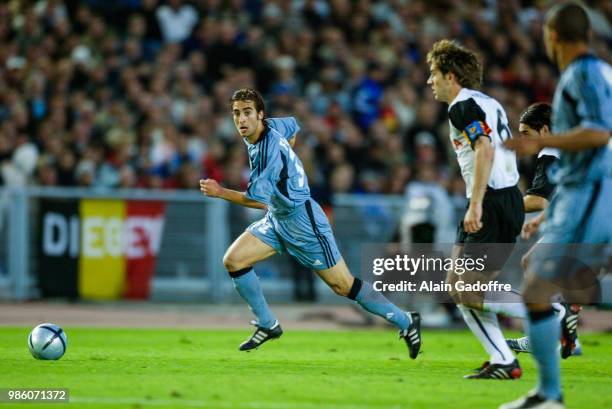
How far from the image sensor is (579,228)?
6.57 metres

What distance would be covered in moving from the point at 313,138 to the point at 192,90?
7.33ft

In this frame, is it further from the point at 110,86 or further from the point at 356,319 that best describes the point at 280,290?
the point at 110,86

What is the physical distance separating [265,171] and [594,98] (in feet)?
12.4

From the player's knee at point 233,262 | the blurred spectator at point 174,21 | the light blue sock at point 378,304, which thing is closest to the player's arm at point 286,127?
the player's knee at point 233,262

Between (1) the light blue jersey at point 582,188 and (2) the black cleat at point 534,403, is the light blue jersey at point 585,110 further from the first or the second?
(2) the black cleat at point 534,403

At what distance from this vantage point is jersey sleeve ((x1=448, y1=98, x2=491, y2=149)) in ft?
26.9

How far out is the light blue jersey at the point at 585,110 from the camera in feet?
21.3

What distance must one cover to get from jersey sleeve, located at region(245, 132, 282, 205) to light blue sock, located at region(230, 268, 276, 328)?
2.69 feet

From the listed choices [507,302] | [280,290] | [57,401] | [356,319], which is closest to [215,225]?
[280,290]

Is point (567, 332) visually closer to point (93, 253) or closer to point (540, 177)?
point (540, 177)

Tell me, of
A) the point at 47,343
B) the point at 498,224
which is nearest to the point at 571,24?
the point at 498,224

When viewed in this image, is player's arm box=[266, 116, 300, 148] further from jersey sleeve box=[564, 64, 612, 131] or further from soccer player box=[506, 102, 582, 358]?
jersey sleeve box=[564, 64, 612, 131]

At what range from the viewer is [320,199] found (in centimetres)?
1734

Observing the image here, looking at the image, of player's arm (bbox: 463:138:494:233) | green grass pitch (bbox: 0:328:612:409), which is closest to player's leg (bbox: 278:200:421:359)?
green grass pitch (bbox: 0:328:612:409)
